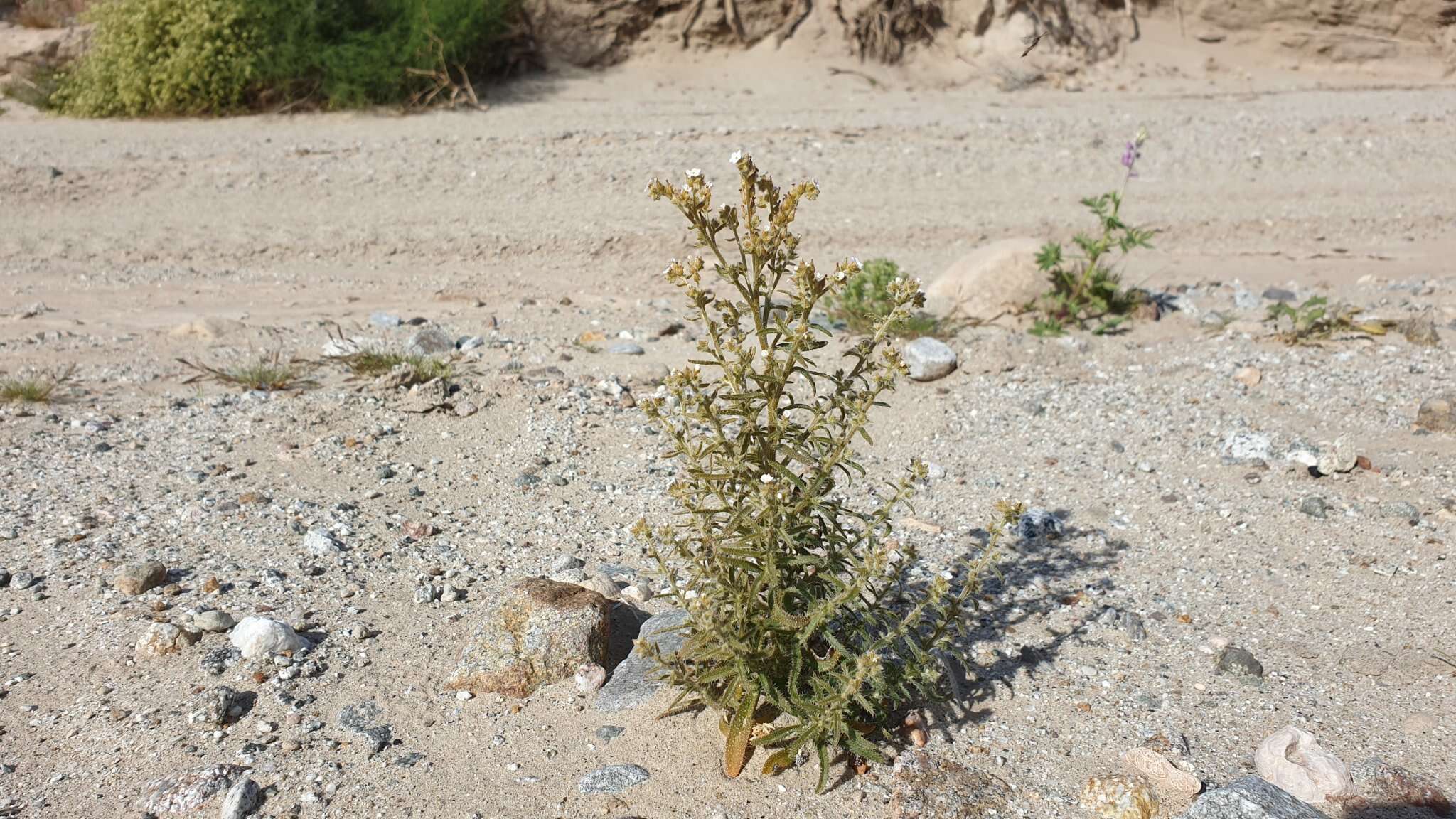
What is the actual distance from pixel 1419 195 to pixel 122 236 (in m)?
9.34

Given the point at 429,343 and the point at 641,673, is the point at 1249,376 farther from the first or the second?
the point at 429,343

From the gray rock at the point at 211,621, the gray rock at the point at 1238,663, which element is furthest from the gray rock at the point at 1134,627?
the gray rock at the point at 211,621

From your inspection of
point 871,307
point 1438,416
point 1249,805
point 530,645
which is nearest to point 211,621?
point 530,645

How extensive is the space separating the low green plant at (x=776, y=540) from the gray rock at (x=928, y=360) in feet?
7.79

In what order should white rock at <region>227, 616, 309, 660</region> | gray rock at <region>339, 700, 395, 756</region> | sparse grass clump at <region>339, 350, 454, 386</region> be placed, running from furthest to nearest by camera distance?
1. sparse grass clump at <region>339, 350, 454, 386</region>
2. white rock at <region>227, 616, 309, 660</region>
3. gray rock at <region>339, 700, 395, 756</region>

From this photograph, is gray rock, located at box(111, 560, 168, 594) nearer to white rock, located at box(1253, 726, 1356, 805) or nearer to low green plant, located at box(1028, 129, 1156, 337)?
white rock, located at box(1253, 726, 1356, 805)

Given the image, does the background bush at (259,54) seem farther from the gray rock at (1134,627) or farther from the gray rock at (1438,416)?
the gray rock at (1134,627)

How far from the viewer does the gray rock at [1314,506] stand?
392 centimetres

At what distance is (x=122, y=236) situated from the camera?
303 inches

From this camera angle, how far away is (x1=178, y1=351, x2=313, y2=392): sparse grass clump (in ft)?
15.9

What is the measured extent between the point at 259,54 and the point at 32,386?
5.87 metres

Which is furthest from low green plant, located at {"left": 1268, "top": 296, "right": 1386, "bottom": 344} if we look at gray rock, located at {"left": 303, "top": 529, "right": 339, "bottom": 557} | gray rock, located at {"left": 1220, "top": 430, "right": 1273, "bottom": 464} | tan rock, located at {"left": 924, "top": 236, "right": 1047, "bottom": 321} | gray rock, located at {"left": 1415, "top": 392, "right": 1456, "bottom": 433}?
gray rock, located at {"left": 303, "top": 529, "right": 339, "bottom": 557}

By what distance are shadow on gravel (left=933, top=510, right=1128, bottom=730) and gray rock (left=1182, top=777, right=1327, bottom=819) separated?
0.63 metres

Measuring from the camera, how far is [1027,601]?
3445mm
